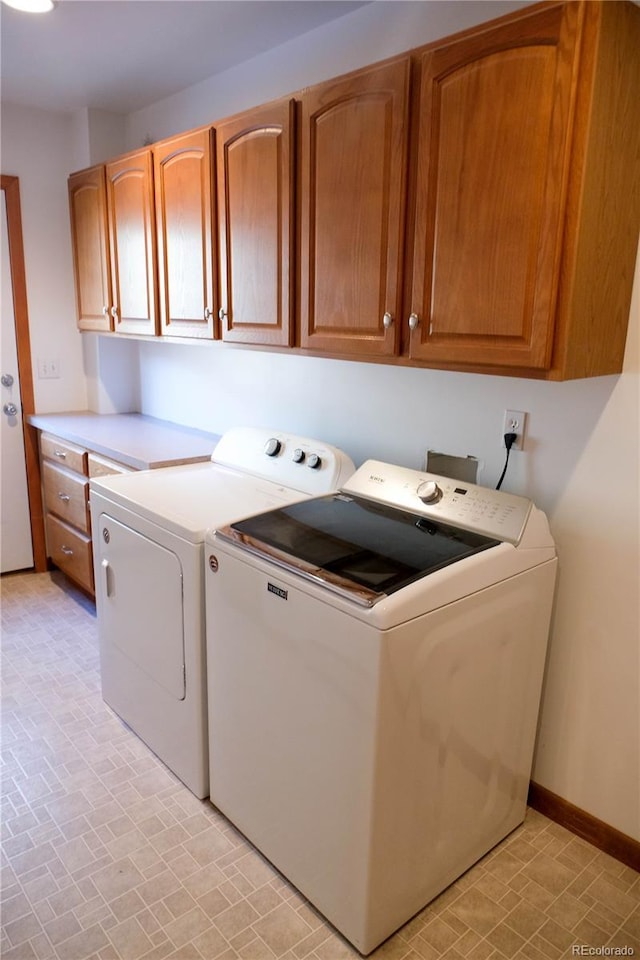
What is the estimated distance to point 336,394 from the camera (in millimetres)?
2426

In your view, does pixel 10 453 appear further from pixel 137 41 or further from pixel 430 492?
pixel 430 492

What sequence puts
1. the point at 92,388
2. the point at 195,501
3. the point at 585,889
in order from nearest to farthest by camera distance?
1. the point at 585,889
2. the point at 195,501
3. the point at 92,388

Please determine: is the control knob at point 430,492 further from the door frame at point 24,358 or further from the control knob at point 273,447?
the door frame at point 24,358

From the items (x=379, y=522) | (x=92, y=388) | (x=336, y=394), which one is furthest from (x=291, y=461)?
(x=92, y=388)

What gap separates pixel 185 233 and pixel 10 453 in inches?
70.4

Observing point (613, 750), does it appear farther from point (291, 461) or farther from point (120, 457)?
point (120, 457)

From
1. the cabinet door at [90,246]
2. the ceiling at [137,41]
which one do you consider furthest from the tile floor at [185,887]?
the ceiling at [137,41]

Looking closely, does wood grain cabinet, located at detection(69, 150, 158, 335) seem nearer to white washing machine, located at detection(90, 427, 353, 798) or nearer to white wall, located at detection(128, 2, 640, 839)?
white wall, located at detection(128, 2, 640, 839)

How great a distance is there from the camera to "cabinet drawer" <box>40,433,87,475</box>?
299 cm

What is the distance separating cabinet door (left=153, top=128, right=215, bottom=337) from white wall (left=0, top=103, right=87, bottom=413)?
1.19 meters

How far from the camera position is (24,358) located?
3494 mm

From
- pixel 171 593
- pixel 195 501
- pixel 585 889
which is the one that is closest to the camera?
pixel 585 889

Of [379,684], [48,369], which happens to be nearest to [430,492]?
[379,684]

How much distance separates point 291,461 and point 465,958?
1.50 m
